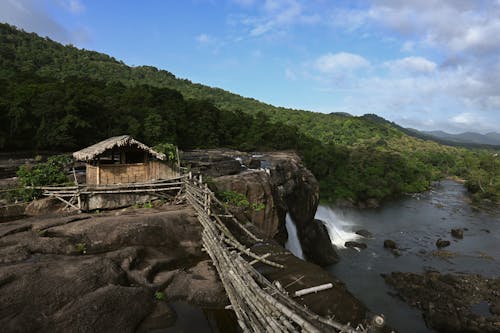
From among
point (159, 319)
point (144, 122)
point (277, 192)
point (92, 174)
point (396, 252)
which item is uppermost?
point (144, 122)

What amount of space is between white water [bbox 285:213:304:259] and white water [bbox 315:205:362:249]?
37.7 feet

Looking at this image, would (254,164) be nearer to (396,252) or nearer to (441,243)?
(396,252)

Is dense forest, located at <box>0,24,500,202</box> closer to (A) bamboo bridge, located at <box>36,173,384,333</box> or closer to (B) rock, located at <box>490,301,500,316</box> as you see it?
(A) bamboo bridge, located at <box>36,173,384,333</box>

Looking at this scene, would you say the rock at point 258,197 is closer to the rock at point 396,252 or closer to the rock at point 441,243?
the rock at point 396,252

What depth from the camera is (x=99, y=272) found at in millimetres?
8766

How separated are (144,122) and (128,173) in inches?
987

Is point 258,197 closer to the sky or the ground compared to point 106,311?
closer to the sky

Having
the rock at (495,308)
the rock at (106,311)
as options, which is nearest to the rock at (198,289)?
the rock at (106,311)

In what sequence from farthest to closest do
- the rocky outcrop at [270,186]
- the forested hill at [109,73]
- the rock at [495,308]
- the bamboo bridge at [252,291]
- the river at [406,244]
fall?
the forested hill at [109,73]
the river at [406,244]
the rock at [495,308]
the rocky outcrop at [270,186]
the bamboo bridge at [252,291]

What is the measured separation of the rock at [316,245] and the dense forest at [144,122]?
22.0 m

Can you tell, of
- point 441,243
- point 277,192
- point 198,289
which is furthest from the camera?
point 441,243

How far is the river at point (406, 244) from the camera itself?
24844mm

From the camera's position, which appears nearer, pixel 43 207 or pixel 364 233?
pixel 43 207

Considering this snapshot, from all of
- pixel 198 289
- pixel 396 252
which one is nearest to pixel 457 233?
pixel 396 252
